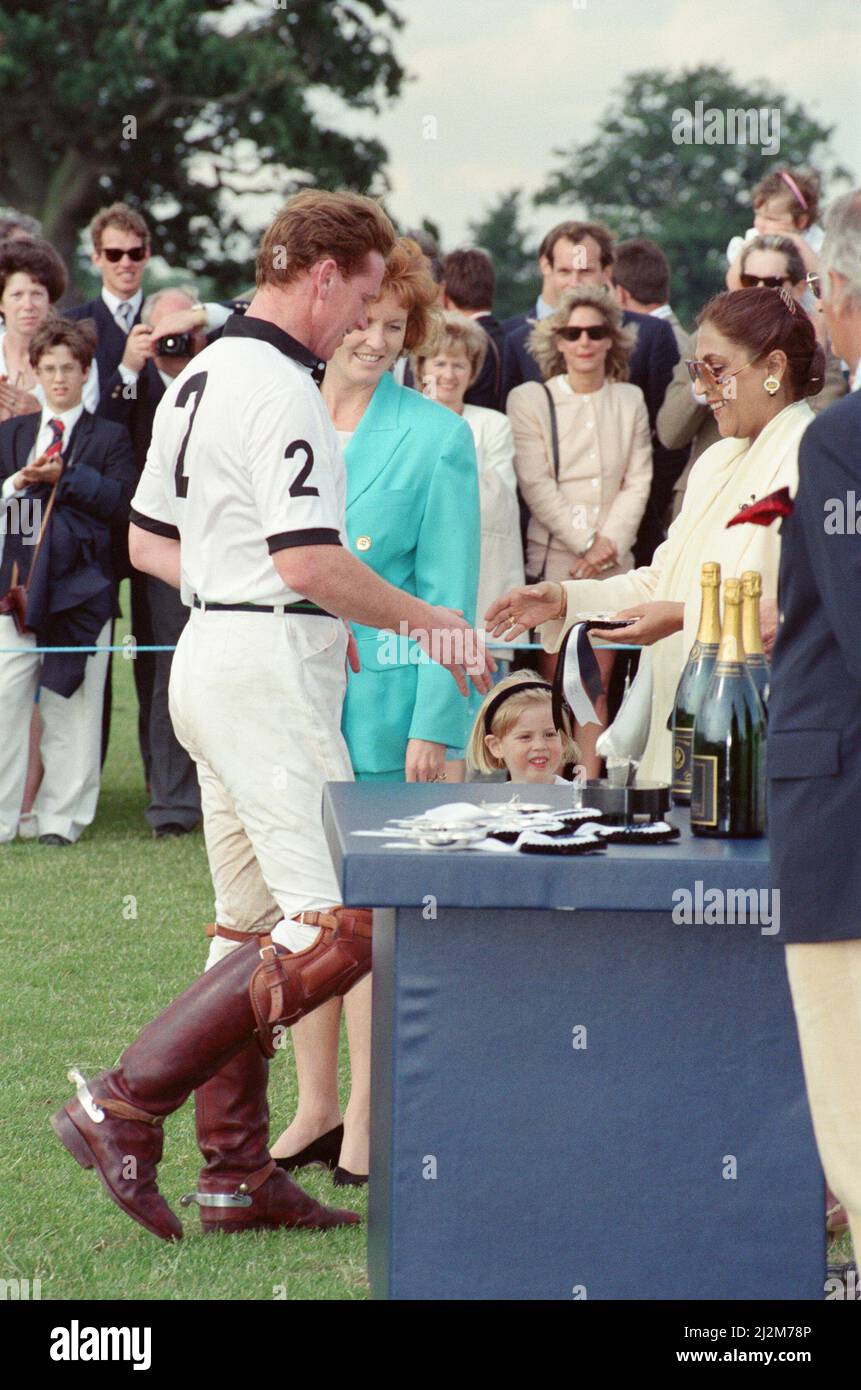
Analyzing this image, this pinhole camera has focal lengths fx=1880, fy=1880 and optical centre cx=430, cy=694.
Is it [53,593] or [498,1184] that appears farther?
[53,593]

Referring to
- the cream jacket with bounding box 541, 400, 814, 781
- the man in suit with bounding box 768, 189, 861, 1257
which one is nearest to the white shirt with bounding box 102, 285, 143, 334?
the cream jacket with bounding box 541, 400, 814, 781

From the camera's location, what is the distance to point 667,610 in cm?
381

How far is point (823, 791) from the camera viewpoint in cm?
256

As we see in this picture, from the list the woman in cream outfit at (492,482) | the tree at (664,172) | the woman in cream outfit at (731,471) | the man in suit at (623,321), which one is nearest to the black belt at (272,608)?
the woman in cream outfit at (731,471)

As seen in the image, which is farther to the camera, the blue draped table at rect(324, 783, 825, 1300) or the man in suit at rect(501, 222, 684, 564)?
the man in suit at rect(501, 222, 684, 564)

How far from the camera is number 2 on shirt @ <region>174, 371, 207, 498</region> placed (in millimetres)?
3566

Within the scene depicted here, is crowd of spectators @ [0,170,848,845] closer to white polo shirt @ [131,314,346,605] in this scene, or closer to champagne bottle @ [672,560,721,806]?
white polo shirt @ [131,314,346,605]

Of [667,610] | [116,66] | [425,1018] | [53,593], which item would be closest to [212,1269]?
[425,1018]

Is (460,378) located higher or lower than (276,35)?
lower

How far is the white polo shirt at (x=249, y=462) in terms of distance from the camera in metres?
3.38

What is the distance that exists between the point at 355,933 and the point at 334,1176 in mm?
946

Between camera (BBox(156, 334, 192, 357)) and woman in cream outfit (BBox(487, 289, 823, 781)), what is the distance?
4.21 m

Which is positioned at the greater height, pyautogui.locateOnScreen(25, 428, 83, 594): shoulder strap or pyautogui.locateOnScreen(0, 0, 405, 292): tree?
pyautogui.locateOnScreen(0, 0, 405, 292): tree
